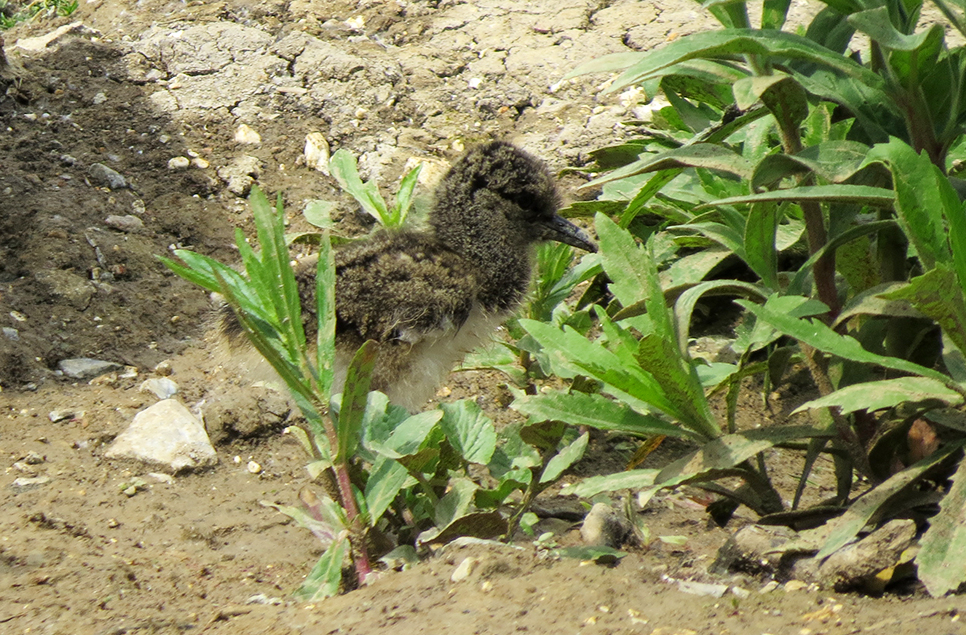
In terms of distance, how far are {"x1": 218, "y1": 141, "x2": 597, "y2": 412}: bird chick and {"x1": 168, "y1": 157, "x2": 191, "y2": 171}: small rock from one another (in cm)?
163

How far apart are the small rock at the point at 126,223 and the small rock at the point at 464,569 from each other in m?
2.84

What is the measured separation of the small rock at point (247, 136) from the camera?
5230mm

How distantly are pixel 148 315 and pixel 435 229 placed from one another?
1.31m

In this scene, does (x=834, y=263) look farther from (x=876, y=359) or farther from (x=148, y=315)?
(x=148, y=315)

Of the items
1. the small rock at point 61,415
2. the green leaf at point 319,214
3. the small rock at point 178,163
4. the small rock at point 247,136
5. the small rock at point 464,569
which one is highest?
the small rock at point 247,136

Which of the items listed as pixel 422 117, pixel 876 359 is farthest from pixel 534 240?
pixel 876 359

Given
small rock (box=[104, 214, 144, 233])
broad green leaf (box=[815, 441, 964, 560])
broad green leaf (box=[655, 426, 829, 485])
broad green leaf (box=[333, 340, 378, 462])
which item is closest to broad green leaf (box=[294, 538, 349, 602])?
broad green leaf (box=[333, 340, 378, 462])

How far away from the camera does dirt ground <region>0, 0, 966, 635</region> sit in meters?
2.32

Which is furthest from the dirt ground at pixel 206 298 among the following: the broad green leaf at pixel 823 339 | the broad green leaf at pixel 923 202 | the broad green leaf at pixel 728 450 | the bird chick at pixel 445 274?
the broad green leaf at pixel 923 202

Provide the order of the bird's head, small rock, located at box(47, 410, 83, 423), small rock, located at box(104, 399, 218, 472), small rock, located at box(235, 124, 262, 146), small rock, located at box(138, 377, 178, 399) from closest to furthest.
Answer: small rock, located at box(104, 399, 218, 472)
small rock, located at box(47, 410, 83, 423)
small rock, located at box(138, 377, 178, 399)
the bird's head
small rock, located at box(235, 124, 262, 146)

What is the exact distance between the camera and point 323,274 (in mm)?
2623

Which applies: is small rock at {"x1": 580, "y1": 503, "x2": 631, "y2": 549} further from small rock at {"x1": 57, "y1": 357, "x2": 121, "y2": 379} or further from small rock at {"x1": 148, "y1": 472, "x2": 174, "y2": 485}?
small rock at {"x1": 57, "y1": 357, "x2": 121, "y2": 379}

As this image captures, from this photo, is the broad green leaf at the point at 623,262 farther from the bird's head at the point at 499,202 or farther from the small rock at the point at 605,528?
the bird's head at the point at 499,202

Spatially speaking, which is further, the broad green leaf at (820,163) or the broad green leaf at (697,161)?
the broad green leaf at (697,161)
